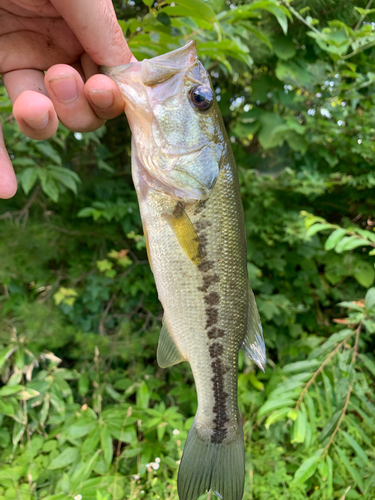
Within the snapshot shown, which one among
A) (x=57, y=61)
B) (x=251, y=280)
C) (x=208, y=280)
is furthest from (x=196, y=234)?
(x=251, y=280)

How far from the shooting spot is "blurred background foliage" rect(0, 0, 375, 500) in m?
1.58

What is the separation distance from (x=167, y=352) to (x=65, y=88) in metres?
0.95

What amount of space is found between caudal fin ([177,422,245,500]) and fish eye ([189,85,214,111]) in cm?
117

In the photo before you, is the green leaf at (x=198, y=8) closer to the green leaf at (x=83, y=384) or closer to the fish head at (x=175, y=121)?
the fish head at (x=175, y=121)

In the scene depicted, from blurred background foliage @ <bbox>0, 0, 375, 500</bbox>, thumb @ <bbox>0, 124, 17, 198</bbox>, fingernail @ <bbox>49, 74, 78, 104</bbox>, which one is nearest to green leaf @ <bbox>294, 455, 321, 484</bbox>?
blurred background foliage @ <bbox>0, 0, 375, 500</bbox>

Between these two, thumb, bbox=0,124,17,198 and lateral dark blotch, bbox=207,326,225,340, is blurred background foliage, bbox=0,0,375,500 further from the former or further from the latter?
lateral dark blotch, bbox=207,326,225,340

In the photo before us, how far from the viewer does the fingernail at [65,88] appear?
2.87ft

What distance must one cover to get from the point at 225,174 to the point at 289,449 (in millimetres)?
2210

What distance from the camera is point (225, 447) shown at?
107cm

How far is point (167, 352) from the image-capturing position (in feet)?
3.60

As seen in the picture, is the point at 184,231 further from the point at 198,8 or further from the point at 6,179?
the point at 198,8

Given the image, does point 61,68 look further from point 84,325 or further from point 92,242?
point 84,325

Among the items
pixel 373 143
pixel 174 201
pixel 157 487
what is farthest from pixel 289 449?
pixel 373 143

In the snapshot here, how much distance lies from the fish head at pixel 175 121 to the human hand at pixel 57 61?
0.26ft
